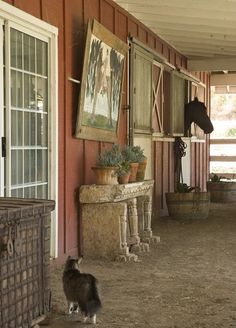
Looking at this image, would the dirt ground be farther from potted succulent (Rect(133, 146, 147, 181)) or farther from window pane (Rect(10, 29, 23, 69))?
window pane (Rect(10, 29, 23, 69))

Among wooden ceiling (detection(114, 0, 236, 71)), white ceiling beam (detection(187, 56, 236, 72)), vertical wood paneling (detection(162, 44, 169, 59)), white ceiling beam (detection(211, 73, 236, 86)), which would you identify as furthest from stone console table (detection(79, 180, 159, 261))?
white ceiling beam (detection(211, 73, 236, 86))

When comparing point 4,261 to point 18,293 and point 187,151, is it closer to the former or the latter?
point 18,293

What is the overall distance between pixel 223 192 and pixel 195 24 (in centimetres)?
487

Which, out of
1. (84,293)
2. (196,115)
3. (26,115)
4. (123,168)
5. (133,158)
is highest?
(196,115)

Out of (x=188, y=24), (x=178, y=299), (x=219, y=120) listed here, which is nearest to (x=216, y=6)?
(x=188, y=24)

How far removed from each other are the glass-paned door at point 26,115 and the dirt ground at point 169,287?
841 mm

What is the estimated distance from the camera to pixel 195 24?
7.45m

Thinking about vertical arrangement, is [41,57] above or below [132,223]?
above

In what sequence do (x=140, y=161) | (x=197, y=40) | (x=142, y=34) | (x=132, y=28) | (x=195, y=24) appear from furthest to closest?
(x=197, y=40), (x=142, y=34), (x=195, y=24), (x=132, y=28), (x=140, y=161)

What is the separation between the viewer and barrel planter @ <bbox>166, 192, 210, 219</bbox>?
8.27 m

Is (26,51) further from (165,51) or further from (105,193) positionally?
(165,51)

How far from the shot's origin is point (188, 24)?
752 cm

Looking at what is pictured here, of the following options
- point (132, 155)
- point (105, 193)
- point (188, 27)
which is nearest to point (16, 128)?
point (105, 193)

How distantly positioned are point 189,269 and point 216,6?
3.19 meters
